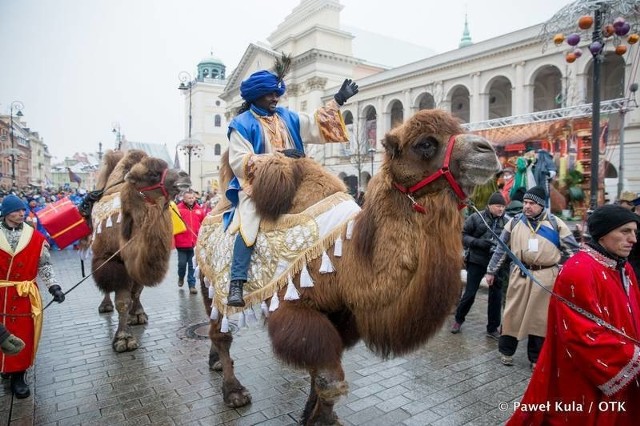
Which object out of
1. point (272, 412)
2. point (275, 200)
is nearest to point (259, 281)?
point (275, 200)

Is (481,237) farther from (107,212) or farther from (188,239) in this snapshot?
(188,239)

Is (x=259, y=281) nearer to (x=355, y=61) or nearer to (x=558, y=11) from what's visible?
(x=558, y=11)

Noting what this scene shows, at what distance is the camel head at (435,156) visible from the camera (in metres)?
2.42

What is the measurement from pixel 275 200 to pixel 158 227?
128 inches

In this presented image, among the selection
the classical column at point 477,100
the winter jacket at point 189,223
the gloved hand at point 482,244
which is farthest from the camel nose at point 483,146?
the classical column at point 477,100

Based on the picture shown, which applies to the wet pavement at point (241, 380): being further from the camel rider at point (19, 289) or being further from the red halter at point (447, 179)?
the red halter at point (447, 179)

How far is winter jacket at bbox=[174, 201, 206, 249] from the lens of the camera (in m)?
9.89

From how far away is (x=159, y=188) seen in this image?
5.99 metres

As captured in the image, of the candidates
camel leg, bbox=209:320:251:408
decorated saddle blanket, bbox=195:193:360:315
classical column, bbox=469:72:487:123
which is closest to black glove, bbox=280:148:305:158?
decorated saddle blanket, bbox=195:193:360:315

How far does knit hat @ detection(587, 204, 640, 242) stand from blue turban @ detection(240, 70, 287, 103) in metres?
2.67

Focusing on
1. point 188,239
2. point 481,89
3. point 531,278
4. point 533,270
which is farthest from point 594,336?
point 481,89

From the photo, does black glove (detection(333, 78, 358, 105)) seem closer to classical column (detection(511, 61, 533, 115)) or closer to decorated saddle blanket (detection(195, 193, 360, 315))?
decorated saddle blanket (detection(195, 193, 360, 315))

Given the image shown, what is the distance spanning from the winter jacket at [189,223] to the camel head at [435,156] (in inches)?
297

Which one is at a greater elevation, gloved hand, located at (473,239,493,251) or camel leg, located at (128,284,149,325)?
gloved hand, located at (473,239,493,251)
